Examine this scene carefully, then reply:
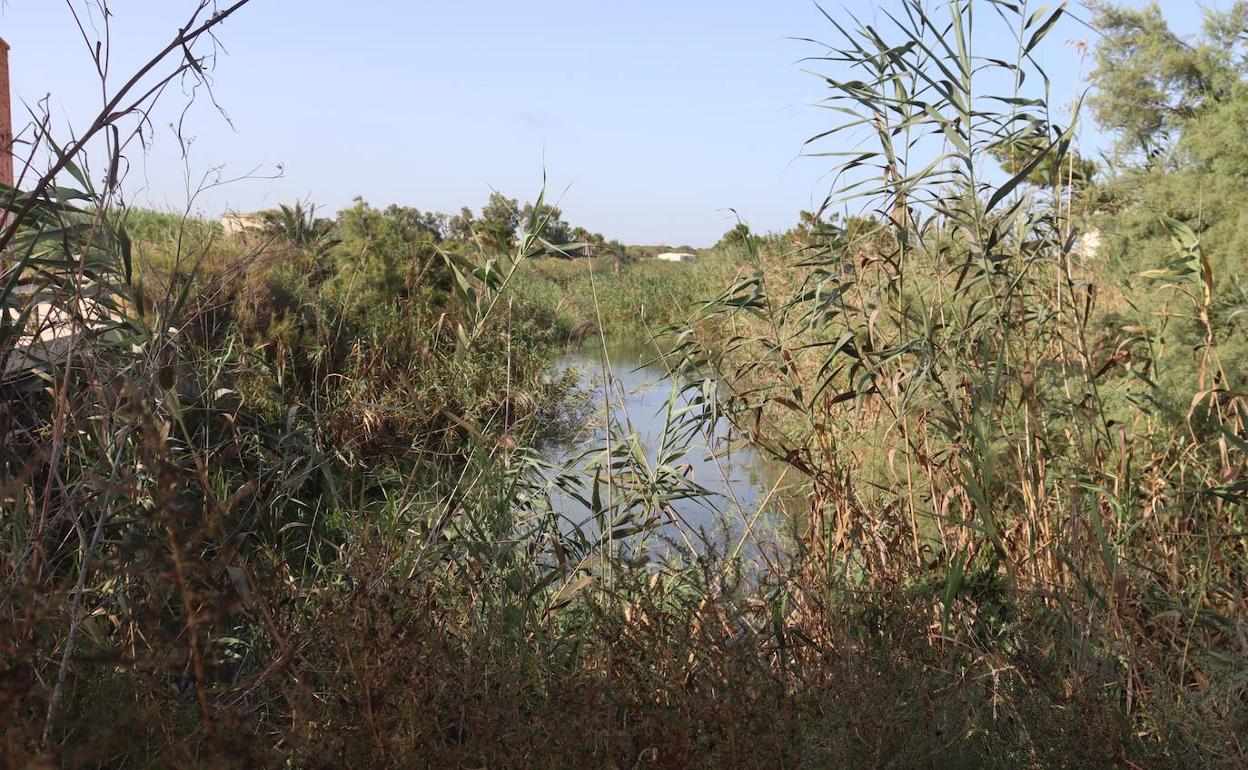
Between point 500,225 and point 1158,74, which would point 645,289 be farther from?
point 500,225

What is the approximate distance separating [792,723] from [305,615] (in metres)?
1.11

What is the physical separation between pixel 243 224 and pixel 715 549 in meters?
5.20

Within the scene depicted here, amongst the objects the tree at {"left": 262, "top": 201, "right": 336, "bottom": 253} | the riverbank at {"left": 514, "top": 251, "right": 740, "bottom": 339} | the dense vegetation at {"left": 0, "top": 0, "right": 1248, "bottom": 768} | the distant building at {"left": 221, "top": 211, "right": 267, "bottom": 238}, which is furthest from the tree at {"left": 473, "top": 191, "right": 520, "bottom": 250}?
the riverbank at {"left": 514, "top": 251, "right": 740, "bottom": 339}

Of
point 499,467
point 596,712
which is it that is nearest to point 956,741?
point 596,712

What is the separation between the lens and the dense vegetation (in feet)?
5.76

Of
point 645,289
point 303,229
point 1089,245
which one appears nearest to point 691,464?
point 303,229

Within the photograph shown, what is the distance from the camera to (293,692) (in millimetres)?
1542

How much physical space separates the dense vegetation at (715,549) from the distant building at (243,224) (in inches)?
78.9

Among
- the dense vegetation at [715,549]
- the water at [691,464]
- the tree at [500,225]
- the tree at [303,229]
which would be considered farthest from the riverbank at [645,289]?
the tree at [500,225]

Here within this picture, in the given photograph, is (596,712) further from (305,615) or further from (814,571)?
(814,571)

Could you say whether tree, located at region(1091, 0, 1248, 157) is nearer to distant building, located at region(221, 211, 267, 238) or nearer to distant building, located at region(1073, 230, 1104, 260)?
distant building, located at region(1073, 230, 1104, 260)

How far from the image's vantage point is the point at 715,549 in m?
3.14

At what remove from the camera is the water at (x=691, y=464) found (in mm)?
3596

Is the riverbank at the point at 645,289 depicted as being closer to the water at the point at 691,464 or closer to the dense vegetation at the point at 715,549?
the water at the point at 691,464
